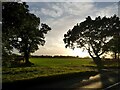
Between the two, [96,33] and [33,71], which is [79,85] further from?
[96,33]

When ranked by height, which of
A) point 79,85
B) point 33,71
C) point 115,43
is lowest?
point 79,85

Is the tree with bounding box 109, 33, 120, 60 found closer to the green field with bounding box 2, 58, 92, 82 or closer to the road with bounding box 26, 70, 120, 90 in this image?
the green field with bounding box 2, 58, 92, 82

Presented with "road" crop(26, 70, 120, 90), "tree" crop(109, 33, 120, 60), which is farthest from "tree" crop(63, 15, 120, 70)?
"road" crop(26, 70, 120, 90)

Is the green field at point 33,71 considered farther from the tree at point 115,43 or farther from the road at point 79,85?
the tree at point 115,43

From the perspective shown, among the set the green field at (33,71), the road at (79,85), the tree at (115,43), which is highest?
the tree at (115,43)

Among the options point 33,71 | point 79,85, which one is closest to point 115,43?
point 33,71

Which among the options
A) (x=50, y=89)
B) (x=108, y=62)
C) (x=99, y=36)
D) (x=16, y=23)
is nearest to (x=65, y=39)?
(x=99, y=36)

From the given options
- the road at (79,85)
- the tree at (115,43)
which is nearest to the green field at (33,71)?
the road at (79,85)

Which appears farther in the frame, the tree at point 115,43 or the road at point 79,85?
the tree at point 115,43

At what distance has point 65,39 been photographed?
77.9 m

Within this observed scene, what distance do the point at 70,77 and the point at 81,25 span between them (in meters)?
47.7

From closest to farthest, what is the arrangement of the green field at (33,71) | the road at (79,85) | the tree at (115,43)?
the road at (79,85), the green field at (33,71), the tree at (115,43)

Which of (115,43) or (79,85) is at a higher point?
(115,43)

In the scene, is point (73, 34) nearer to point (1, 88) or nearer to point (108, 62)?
point (108, 62)
